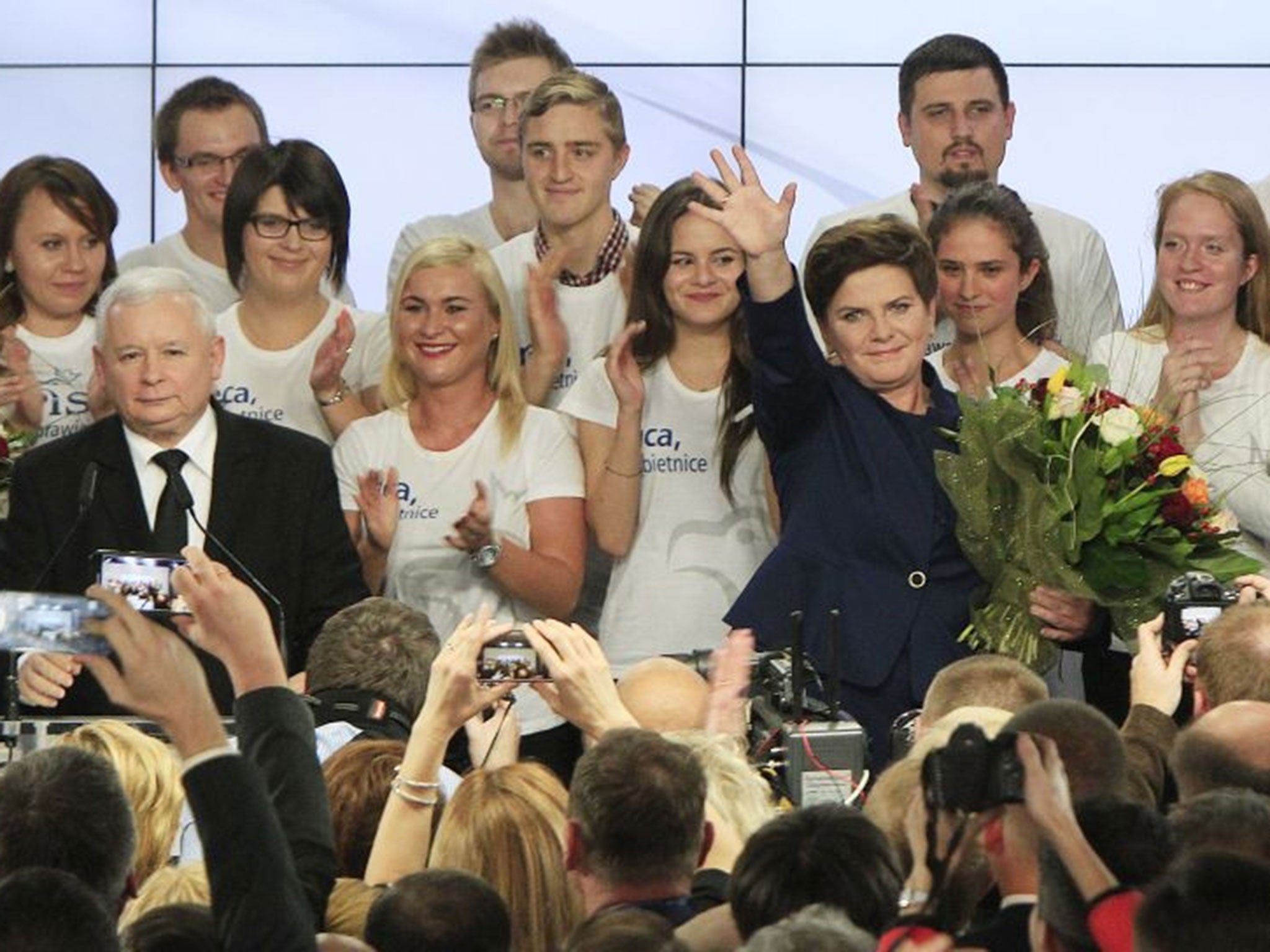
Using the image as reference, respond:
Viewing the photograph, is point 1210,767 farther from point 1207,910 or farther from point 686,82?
point 686,82

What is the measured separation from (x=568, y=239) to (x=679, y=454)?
2.18 feet

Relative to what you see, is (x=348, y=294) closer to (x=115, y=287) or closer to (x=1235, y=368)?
(x=115, y=287)

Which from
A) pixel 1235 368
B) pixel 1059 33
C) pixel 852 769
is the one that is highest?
pixel 1059 33

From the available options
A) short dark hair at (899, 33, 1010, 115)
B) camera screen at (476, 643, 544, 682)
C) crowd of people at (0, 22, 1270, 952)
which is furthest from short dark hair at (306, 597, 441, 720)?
short dark hair at (899, 33, 1010, 115)

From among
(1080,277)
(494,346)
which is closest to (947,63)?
(1080,277)

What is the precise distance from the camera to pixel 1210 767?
176 inches

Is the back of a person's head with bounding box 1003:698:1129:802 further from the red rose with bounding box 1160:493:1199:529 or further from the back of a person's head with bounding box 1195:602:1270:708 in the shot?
the red rose with bounding box 1160:493:1199:529

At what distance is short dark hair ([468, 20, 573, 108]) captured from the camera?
792cm

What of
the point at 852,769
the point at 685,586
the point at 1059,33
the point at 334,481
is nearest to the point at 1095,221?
the point at 1059,33

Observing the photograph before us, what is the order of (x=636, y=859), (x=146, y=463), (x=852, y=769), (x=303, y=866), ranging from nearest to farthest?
1. (x=303, y=866)
2. (x=636, y=859)
3. (x=852, y=769)
4. (x=146, y=463)

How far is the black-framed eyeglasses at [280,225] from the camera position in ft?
24.3

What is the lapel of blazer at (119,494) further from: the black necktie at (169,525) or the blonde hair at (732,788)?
the blonde hair at (732,788)

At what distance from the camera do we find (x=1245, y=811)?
394cm

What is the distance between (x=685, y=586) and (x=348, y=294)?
50.3 inches
